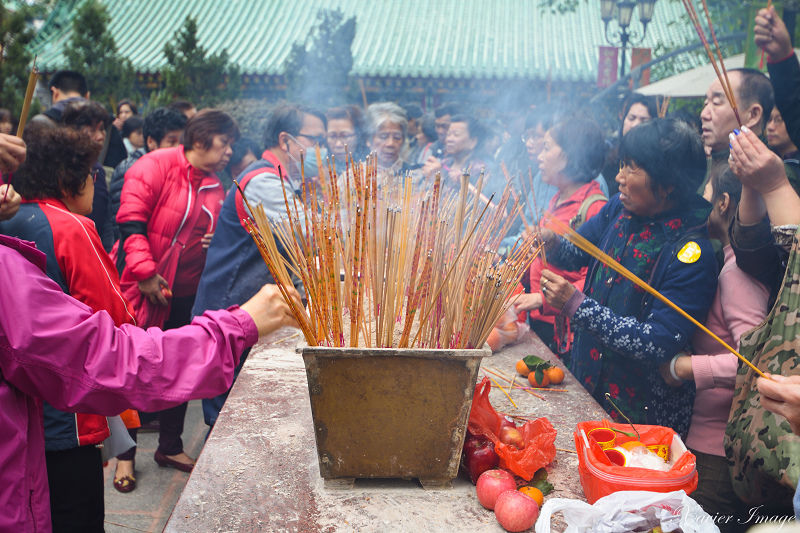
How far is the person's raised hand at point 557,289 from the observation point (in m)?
1.96

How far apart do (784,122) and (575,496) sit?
1948 mm

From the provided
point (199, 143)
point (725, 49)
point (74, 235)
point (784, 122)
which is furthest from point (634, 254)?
point (725, 49)

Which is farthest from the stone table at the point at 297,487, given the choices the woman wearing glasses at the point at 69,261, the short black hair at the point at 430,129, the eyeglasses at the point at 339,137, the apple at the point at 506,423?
the short black hair at the point at 430,129

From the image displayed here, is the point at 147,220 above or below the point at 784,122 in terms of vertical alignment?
below

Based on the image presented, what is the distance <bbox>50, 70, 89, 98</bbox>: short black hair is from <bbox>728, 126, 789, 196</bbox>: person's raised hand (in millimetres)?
4017

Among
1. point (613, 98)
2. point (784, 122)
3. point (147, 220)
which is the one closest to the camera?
point (784, 122)

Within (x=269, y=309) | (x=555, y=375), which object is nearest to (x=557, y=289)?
(x=555, y=375)

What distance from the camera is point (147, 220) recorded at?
9.82 ft

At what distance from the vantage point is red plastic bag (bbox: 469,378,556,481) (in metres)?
1.42

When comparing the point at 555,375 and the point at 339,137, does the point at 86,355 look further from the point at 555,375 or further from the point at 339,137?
the point at 339,137

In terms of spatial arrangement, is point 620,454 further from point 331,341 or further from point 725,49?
point 725,49

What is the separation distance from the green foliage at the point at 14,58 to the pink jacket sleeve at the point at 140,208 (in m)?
5.00

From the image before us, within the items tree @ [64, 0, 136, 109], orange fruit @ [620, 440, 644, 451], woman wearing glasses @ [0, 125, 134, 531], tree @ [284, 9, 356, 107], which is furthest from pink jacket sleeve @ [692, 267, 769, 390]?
tree @ [64, 0, 136, 109]

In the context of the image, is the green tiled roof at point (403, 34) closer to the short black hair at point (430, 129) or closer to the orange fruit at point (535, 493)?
the short black hair at point (430, 129)
